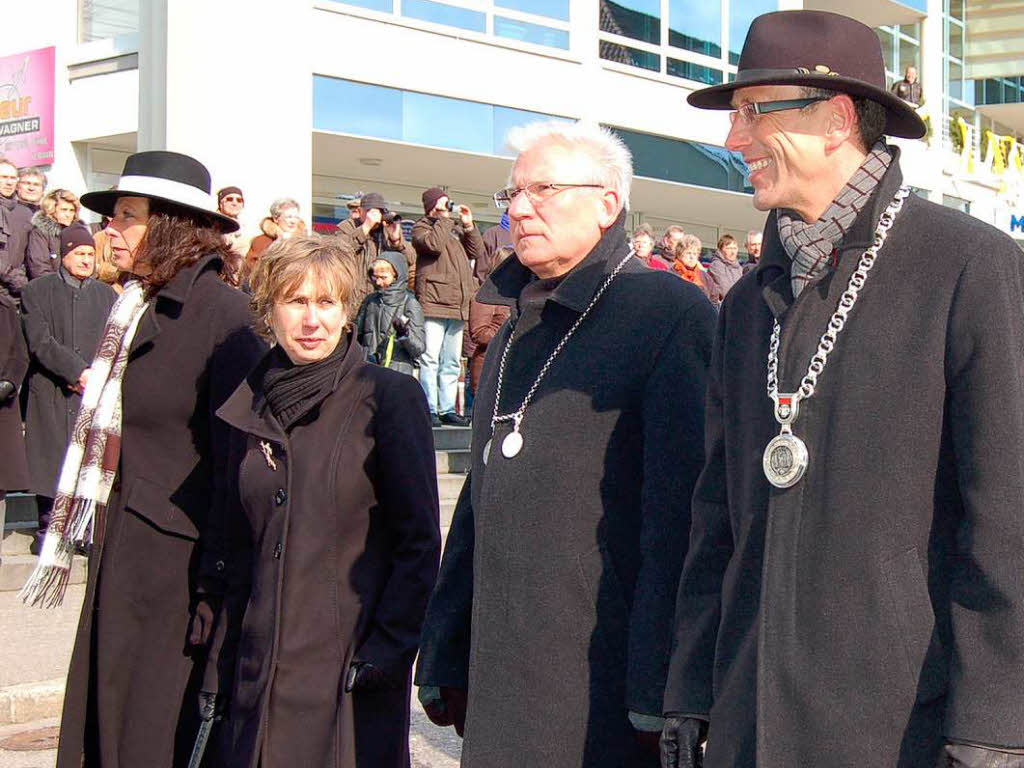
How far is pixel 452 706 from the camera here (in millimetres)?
3135

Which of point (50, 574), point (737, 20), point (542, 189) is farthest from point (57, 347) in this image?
point (737, 20)

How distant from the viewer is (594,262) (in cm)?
302

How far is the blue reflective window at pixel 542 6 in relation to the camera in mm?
19922

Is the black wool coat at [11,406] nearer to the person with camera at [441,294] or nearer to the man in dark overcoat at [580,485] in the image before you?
the person with camera at [441,294]

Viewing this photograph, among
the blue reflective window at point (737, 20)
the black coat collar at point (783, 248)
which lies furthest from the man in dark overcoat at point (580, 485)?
the blue reflective window at point (737, 20)

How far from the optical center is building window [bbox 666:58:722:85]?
2312cm

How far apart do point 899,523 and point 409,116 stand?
16650 mm

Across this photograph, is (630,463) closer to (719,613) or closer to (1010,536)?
(719,613)

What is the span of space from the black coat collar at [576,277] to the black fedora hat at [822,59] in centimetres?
67

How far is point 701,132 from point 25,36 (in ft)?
36.3

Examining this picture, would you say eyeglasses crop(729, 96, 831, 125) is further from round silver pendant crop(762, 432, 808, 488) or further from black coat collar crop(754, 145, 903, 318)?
round silver pendant crop(762, 432, 808, 488)

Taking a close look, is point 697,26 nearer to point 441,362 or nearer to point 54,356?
point 441,362

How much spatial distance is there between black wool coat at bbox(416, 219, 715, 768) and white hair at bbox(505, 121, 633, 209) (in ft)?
0.75

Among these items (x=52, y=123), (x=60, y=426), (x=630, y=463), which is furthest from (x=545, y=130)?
(x=52, y=123)
